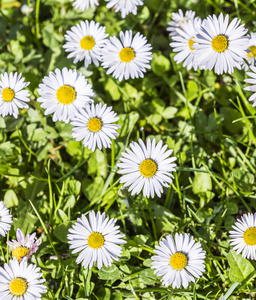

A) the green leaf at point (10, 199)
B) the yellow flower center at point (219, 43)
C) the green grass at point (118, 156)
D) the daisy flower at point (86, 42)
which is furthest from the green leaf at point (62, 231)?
the yellow flower center at point (219, 43)

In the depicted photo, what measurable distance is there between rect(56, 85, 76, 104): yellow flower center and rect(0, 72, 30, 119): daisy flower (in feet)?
0.69

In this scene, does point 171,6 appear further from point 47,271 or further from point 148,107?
point 47,271

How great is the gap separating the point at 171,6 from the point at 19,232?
2436 millimetres

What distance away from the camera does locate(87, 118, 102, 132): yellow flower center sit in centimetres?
247

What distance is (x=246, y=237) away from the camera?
232 centimetres

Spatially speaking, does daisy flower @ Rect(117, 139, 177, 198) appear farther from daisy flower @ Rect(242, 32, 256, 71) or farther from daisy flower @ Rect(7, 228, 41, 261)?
daisy flower @ Rect(242, 32, 256, 71)

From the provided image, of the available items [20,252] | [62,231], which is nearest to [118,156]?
[62,231]

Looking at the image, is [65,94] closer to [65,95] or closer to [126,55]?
[65,95]

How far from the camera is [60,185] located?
289 cm

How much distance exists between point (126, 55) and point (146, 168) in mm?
904

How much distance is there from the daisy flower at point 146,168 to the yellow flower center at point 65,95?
21.9 inches

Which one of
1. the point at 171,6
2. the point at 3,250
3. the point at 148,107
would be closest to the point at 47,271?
the point at 3,250

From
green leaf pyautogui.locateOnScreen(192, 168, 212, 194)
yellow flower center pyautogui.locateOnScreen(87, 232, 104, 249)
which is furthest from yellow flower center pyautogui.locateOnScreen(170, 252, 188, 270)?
Result: green leaf pyautogui.locateOnScreen(192, 168, 212, 194)

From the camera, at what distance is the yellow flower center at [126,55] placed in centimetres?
274
